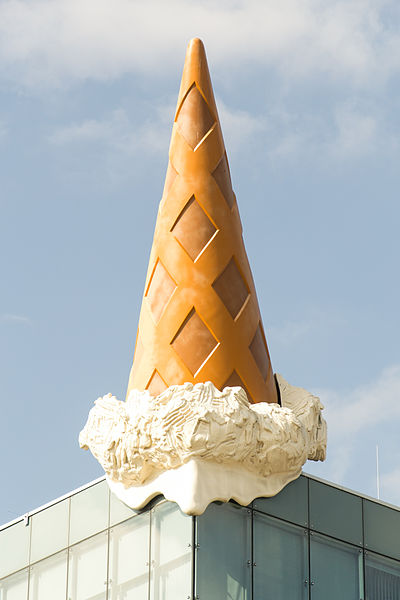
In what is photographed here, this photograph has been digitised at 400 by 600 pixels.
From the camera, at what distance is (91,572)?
3594 centimetres

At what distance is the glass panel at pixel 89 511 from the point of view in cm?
3606

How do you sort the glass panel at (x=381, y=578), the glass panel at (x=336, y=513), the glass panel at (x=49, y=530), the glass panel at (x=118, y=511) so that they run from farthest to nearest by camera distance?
the glass panel at (x=49, y=530) → the glass panel at (x=381, y=578) → the glass panel at (x=336, y=513) → the glass panel at (x=118, y=511)

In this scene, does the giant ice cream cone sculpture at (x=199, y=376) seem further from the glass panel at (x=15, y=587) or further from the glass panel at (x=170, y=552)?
the glass panel at (x=15, y=587)

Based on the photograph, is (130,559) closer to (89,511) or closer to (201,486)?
(89,511)

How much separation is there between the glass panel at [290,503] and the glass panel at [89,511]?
3.50m

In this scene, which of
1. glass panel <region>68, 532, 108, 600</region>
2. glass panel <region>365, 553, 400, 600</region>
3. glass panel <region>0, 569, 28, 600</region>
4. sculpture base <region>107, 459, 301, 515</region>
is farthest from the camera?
glass panel <region>0, 569, 28, 600</region>

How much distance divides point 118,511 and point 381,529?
6251 mm

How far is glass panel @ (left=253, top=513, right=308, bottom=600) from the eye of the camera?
34.5 metres

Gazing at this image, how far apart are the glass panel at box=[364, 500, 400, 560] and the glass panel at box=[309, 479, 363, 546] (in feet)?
0.78

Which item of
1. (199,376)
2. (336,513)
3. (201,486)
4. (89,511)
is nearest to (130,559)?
(89,511)

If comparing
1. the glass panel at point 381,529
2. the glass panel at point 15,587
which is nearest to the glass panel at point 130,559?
the glass panel at point 15,587

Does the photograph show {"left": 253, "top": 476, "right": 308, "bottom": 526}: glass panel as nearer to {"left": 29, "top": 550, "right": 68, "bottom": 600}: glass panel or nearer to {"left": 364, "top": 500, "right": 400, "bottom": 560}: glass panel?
{"left": 364, "top": 500, "right": 400, "bottom": 560}: glass panel

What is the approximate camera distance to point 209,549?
111ft

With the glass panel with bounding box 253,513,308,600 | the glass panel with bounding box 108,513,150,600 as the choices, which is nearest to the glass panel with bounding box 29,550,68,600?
the glass panel with bounding box 108,513,150,600
